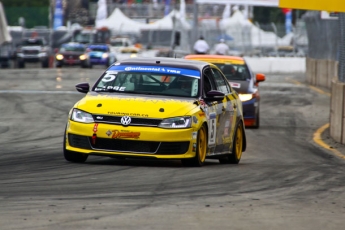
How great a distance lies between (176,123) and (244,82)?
9440 mm

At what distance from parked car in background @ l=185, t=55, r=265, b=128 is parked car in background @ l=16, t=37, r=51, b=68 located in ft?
114

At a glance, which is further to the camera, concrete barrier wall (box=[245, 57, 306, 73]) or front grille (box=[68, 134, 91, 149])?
concrete barrier wall (box=[245, 57, 306, 73])

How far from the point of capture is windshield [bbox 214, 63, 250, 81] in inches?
826

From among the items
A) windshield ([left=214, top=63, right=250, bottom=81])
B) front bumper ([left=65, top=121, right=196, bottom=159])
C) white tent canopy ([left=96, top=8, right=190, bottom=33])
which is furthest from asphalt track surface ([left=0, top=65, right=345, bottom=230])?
white tent canopy ([left=96, top=8, right=190, bottom=33])

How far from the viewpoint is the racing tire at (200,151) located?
458 inches

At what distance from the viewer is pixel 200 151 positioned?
38.8ft

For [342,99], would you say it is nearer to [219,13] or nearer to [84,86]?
[84,86]

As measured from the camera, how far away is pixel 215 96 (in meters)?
12.3

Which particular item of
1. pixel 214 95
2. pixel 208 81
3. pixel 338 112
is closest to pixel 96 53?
pixel 338 112

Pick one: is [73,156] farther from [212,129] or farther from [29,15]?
[29,15]

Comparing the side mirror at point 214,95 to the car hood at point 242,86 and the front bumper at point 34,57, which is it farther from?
the front bumper at point 34,57

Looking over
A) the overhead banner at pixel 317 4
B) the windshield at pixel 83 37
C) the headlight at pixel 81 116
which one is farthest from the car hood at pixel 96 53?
the headlight at pixel 81 116

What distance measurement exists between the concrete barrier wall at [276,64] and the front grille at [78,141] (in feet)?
149

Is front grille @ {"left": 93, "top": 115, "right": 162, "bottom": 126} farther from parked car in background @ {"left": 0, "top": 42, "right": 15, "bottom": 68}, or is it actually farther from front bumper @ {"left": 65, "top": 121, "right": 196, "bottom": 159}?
parked car in background @ {"left": 0, "top": 42, "right": 15, "bottom": 68}
